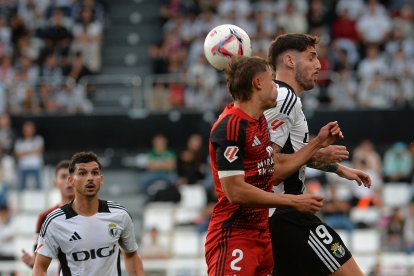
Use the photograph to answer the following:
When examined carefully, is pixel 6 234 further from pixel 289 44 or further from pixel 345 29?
pixel 289 44

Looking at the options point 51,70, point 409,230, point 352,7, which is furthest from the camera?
point 352,7

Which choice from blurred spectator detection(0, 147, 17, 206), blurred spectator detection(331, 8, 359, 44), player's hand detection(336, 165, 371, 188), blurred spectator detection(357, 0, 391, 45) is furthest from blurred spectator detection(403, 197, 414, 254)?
player's hand detection(336, 165, 371, 188)

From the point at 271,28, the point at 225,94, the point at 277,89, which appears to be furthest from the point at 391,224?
the point at 277,89

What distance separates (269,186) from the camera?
A: 23.8 feet

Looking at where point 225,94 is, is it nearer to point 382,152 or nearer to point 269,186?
point 382,152

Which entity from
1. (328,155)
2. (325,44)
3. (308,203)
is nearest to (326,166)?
(328,155)

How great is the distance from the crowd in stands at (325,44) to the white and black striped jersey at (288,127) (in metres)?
10.7

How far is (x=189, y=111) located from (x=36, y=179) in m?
3.00

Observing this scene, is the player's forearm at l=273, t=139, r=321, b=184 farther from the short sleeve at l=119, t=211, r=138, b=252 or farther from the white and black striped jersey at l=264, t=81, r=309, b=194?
the short sleeve at l=119, t=211, r=138, b=252

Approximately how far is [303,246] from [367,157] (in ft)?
32.6

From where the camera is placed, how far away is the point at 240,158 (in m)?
6.90

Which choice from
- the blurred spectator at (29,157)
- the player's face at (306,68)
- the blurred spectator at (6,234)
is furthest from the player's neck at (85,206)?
the blurred spectator at (29,157)

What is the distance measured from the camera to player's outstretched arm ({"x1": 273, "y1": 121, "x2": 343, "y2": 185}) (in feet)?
23.5

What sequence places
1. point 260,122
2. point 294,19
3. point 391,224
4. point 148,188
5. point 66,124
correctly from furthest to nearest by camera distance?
point 294,19, point 66,124, point 148,188, point 391,224, point 260,122
